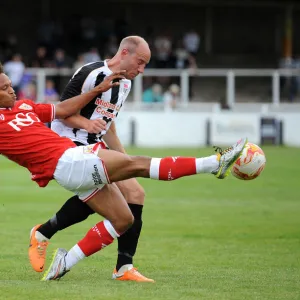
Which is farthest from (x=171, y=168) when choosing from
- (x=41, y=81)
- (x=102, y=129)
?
(x=41, y=81)

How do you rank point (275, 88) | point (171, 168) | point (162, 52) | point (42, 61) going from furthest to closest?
1. point (162, 52)
2. point (42, 61)
3. point (275, 88)
4. point (171, 168)

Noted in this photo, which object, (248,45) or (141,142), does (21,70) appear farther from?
(248,45)

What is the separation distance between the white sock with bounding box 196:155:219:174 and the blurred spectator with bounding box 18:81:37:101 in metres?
22.3

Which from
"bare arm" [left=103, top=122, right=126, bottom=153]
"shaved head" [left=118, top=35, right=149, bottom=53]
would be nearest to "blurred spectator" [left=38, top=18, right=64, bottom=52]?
"bare arm" [left=103, top=122, right=126, bottom=153]

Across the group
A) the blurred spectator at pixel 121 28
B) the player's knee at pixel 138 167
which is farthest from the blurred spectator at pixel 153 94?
the player's knee at pixel 138 167

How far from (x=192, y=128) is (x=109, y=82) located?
72.8ft

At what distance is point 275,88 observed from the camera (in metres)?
32.6

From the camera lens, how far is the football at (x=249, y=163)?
29.6ft

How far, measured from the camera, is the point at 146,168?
8.93 metres

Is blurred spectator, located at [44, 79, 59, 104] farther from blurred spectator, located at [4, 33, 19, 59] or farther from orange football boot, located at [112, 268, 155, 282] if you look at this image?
orange football boot, located at [112, 268, 155, 282]

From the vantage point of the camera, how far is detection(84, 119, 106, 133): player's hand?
31.8 feet

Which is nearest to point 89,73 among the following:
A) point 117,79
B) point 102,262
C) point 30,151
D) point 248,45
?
point 117,79

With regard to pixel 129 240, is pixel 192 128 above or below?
below

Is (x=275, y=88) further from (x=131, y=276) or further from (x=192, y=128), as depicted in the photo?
(x=131, y=276)
